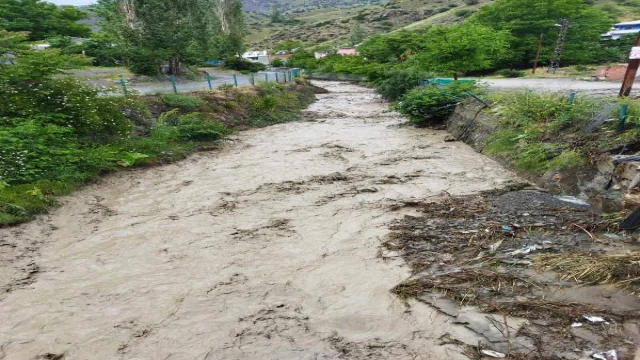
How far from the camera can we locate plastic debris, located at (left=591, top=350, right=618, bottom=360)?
3625 millimetres

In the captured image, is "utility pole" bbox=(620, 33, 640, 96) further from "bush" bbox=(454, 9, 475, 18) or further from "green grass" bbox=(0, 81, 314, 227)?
"bush" bbox=(454, 9, 475, 18)

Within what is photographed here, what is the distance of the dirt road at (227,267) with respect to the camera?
4.36m

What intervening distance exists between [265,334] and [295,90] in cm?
2611

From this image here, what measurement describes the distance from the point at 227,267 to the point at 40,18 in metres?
37.7

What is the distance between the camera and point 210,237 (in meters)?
7.11

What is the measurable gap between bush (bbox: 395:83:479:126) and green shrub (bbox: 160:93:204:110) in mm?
9821

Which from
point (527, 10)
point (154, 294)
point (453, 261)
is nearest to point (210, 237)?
point (154, 294)

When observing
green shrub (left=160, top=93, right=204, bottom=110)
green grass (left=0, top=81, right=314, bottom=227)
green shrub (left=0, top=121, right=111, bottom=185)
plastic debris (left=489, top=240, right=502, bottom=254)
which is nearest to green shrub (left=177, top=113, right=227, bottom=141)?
green grass (left=0, top=81, right=314, bottom=227)

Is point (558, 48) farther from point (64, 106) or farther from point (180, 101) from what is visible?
point (64, 106)

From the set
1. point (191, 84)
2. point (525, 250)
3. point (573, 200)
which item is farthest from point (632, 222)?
point (191, 84)

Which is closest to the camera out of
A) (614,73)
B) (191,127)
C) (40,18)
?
(191,127)

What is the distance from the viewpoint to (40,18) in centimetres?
3228

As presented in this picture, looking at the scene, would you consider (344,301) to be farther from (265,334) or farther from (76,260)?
(76,260)

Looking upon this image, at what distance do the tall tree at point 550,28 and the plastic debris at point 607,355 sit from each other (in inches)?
1759
